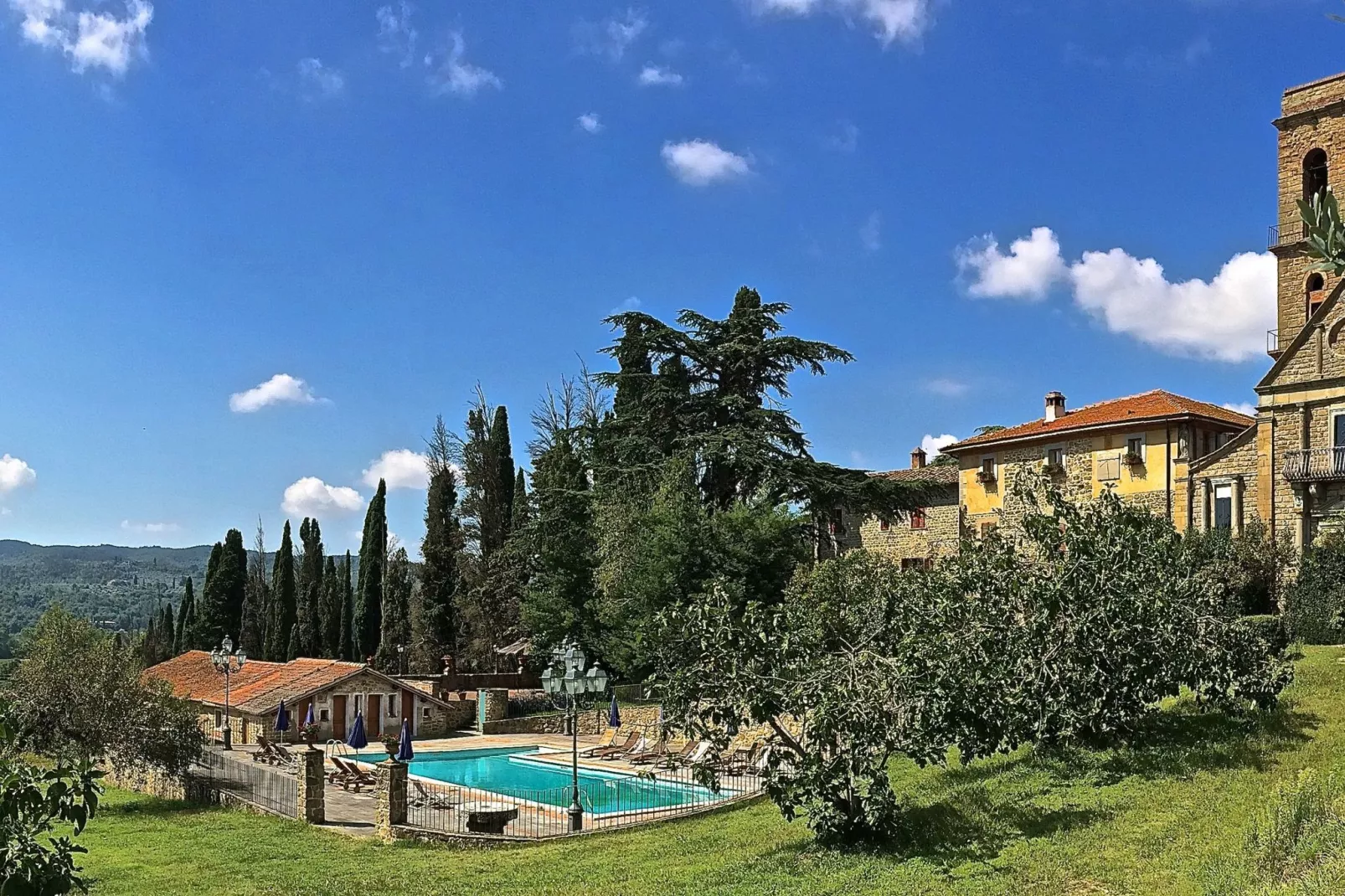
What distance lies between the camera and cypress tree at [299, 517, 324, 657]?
63.4 m

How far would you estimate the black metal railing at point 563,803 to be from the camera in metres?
20.0

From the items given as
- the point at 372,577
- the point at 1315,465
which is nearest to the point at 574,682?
the point at 1315,465

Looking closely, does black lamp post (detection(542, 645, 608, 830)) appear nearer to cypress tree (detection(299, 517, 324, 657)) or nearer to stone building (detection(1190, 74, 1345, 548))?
stone building (detection(1190, 74, 1345, 548))

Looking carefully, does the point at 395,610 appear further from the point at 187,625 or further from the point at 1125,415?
the point at 1125,415

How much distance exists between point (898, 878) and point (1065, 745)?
19.7ft

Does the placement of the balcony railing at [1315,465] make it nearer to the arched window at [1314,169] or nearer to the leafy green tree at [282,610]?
the arched window at [1314,169]

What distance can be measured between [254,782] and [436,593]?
27.2 m

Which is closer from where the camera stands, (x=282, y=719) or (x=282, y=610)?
(x=282, y=719)

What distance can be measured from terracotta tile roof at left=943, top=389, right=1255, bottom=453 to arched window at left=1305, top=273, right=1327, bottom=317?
14.9ft

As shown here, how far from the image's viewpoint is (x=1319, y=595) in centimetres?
2830

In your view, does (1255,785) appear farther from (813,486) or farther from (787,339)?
(787,339)

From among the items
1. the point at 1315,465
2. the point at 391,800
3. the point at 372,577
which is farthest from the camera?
the point at 372,577

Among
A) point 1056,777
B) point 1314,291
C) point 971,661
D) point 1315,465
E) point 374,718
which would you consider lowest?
point 374,718

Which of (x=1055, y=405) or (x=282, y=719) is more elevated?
(x=1055, y=405)
